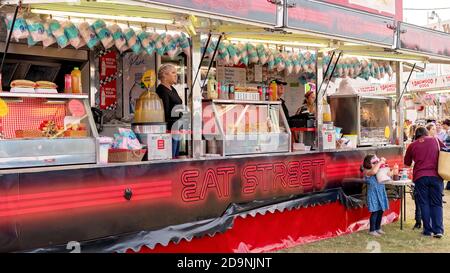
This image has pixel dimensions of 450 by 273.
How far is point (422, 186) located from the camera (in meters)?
7.39

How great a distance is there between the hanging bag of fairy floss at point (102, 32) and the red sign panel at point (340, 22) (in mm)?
1838

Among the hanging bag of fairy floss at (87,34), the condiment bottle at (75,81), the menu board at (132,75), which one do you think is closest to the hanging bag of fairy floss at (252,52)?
the menu board at (132,75)

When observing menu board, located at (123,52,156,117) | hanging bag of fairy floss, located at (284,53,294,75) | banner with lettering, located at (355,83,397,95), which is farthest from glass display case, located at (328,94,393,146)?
banner with lettering, located at (355,83,397,95)

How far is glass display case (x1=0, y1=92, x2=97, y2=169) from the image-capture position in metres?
4.23

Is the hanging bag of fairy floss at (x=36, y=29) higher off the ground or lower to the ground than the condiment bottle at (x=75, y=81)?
higher

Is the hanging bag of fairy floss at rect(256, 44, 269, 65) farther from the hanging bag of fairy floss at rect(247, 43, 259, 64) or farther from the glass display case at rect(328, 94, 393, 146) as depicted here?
the glass display case at rect(328, 94, 393, 146)

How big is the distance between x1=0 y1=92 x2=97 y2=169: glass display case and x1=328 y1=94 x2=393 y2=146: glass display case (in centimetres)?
464

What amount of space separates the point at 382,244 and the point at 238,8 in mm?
4026

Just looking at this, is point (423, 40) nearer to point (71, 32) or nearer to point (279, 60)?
point (279, 60)

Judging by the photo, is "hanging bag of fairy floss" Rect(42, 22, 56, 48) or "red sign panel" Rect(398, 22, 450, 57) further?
"red sign panel" Rect(398, 22, 450, 57)

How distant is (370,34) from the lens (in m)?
6.53

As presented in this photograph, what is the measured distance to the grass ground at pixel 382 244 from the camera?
6582 mm

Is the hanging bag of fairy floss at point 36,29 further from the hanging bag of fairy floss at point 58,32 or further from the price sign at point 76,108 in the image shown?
the price sign at point 76,108

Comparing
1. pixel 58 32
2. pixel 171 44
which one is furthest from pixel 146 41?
pixel 58 32
